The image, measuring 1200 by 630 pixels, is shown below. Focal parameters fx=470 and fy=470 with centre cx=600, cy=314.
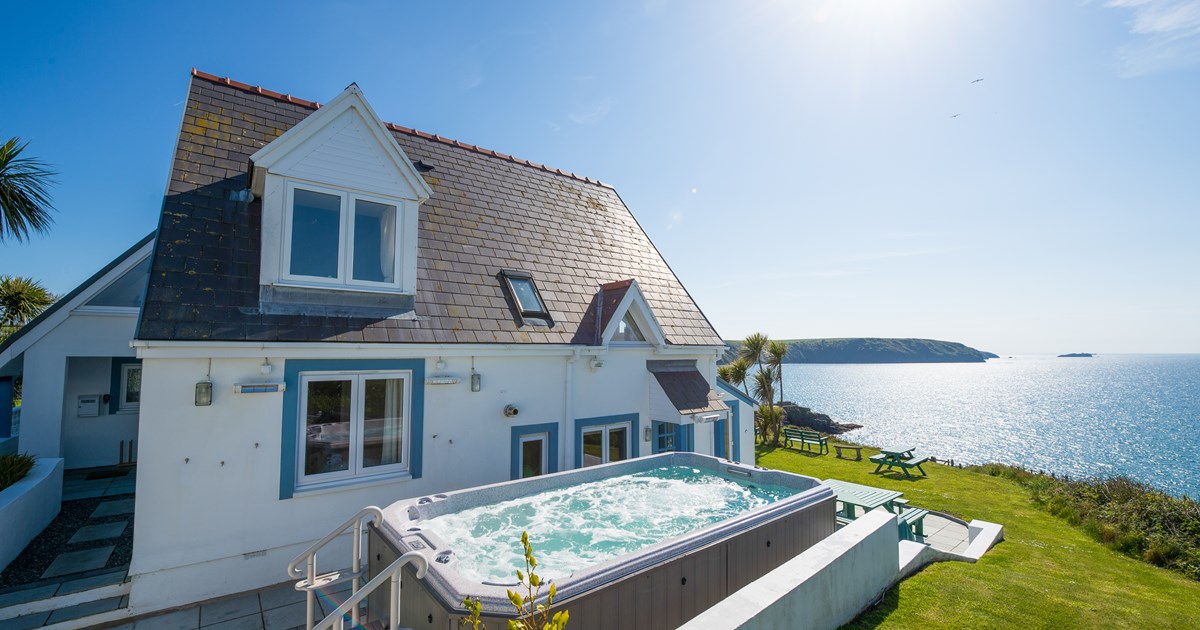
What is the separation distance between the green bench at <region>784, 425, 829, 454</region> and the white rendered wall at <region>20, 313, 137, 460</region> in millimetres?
31593

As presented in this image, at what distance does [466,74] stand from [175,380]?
34.3ft

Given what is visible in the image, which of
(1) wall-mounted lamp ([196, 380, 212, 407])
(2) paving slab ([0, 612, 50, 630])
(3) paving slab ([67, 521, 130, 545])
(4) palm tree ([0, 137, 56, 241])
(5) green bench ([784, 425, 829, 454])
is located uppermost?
(4) palm tree ([0, 137, 56, 241])

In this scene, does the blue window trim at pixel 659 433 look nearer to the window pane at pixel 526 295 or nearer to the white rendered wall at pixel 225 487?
the window pane at pixel 526 295

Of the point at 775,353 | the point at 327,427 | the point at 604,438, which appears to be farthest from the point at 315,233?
the point at 775,353

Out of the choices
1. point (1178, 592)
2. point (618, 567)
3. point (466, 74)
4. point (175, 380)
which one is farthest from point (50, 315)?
point (1178, 592)

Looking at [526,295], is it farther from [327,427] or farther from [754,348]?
[754,348]

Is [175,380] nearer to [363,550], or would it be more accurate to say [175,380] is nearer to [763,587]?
[363,550]

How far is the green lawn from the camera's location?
7.33m

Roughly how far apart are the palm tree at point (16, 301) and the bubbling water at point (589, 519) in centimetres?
2224

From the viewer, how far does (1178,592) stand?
1009cm

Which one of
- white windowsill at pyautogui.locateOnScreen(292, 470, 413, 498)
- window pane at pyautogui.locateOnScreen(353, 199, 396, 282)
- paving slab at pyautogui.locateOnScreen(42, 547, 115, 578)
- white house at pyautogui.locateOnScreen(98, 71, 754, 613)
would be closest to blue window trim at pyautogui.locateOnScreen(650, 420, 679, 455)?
white house at pyautogui.locateOnScreen(98, 71, 754, 613)

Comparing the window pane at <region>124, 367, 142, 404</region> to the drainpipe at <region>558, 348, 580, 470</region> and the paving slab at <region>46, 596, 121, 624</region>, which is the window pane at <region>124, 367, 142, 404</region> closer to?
the paving slab at <region>46, 596, 121, 624</region>

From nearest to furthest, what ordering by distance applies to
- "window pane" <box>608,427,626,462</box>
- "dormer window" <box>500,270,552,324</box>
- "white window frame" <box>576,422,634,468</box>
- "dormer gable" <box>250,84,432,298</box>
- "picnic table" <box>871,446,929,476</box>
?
A: "dormer gable" <box>250,84,432,298</box> → "dormer window" <box>500,270,552,324</box> → "white window frame" <box>576,422,634,468</box> → "window pane" <box>608,427,626,462</box> → "picnic table" <box>871,446,929,476</box>

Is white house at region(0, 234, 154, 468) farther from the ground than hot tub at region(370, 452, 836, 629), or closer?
farther from the ground
